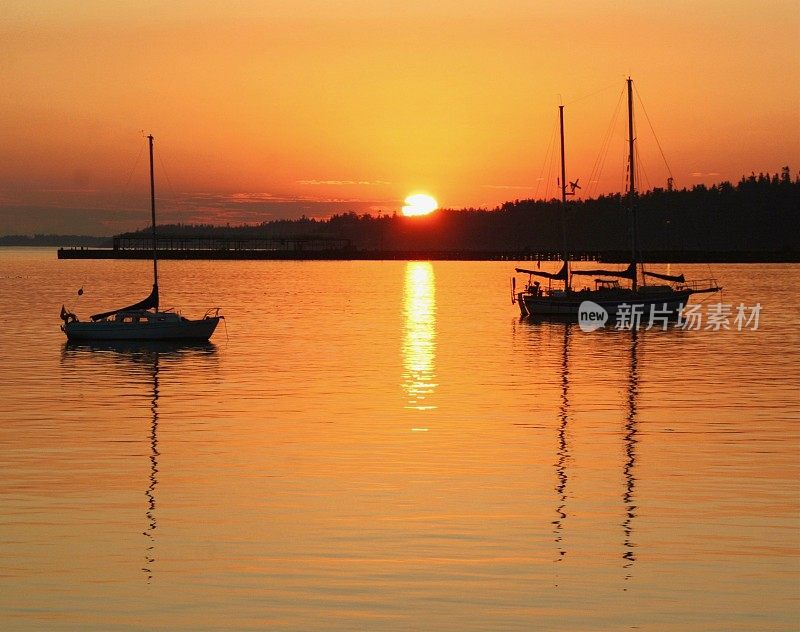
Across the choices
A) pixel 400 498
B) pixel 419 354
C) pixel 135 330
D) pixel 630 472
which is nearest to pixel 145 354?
pixel 135 330

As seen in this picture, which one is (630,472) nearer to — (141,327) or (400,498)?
(400,498)

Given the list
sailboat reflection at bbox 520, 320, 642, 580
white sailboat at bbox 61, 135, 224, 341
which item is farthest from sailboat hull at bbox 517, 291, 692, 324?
white sailboat at bbox 61, 135, 224, 341

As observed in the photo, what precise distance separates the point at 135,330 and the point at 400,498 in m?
48.1

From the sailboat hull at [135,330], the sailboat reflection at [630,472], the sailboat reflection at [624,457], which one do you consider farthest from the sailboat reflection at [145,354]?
the sailboat reflection at [630,472]

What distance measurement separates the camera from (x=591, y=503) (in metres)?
23.0

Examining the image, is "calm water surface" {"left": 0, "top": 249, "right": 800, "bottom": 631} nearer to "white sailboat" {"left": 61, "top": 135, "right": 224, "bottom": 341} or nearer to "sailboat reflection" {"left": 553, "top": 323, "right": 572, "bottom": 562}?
"sailboat reflection" {"left": 553, "top": 323, "right": 572, "bottom": 562}

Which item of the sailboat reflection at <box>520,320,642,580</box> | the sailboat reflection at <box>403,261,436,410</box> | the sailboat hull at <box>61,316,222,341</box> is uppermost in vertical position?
the sailboat hull at <box>61,316,222,341</box>

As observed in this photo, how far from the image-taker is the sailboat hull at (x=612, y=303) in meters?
89.4

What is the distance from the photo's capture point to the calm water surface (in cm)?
1617

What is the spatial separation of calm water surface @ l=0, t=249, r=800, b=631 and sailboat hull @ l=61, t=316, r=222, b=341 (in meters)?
14.8

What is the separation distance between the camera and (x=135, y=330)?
Answer: 68812 millimetres

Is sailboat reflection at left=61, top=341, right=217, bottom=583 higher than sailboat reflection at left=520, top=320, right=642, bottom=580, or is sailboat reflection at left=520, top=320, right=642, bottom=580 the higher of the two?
sailboat reflection at left=520, top=320, right=642, bottom=580

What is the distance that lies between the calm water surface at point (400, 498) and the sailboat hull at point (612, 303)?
35523mm

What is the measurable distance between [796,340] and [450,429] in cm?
4498
